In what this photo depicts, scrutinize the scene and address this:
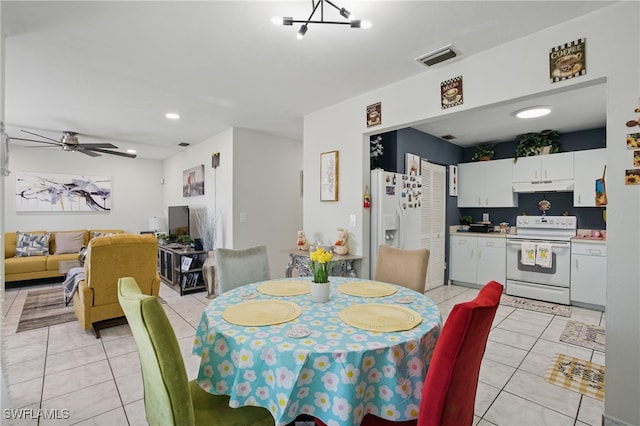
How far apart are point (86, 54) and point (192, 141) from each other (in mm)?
2972

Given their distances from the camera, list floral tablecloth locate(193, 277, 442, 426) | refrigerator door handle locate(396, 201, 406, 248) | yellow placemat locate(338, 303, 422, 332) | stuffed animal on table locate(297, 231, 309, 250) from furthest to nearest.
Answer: refrigerator door handle locate(396, 201, 406, 248)
stuffed animal on table locate(297, 231, 309, 250)
yellow placemat locate(338, 303, 422, 332)
floral tablecloth locate(193, 277, 442, 426)

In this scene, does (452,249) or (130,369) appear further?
(452,249)

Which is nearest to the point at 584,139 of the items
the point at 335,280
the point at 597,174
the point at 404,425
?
the point at 597,174

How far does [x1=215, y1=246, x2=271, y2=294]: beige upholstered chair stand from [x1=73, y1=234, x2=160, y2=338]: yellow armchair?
4.08 feet

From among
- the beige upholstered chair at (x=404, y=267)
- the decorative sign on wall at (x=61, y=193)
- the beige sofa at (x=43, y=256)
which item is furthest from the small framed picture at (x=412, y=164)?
the decorative sign on wall at (x=61, y=193)

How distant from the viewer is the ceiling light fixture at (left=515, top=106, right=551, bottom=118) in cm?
337

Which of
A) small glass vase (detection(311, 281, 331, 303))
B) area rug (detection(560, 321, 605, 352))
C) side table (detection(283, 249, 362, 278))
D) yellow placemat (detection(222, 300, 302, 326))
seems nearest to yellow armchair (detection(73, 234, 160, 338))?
side table (detection(283, 249, 362, 278))

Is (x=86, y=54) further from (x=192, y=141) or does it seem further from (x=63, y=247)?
(x=63, y=247)

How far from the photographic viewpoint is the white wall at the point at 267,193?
173 inches

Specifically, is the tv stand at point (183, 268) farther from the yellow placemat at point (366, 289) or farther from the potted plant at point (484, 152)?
the potted plant at point (484, 152)

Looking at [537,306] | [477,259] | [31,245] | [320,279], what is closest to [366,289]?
[320,279]

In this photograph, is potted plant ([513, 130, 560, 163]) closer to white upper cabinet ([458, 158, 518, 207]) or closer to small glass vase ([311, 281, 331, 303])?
white upper cabinet ([458, 158, 518, 207])

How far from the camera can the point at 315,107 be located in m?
3.53

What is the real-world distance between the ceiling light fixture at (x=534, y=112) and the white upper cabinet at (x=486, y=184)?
1192 mm
